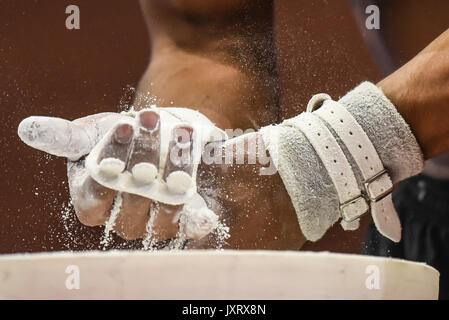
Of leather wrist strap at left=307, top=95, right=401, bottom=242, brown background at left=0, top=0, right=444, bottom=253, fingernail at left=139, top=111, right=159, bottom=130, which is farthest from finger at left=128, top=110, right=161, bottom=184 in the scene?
brown background at left=0, top=0, right=444, bottom=253

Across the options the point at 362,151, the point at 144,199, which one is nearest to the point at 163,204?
the point at 144,199

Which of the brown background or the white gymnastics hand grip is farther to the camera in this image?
the brown background

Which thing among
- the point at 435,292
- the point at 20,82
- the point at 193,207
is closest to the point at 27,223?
the point at 20,82

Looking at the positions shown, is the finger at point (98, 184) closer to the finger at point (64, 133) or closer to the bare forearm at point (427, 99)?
the finger at point (64, 133)

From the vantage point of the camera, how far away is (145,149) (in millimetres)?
301

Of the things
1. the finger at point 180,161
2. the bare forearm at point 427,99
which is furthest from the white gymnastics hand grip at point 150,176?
the bare forearm at point 427,99

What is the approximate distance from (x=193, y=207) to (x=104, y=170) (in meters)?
0.07

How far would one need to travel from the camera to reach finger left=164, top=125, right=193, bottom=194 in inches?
11.9

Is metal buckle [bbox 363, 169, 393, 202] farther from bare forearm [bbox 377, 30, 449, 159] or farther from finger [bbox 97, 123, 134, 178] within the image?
finger [bbox 97, 123, 134, 178]

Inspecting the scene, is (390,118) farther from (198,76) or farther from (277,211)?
(198,76)

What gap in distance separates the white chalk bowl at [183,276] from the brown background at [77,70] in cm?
27

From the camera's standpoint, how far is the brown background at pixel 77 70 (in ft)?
1.65

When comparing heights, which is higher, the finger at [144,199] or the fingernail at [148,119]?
the fingernail at [148,119]

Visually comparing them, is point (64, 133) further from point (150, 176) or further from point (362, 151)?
point (362, 151)
